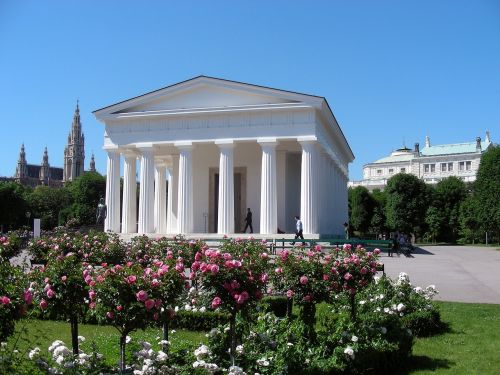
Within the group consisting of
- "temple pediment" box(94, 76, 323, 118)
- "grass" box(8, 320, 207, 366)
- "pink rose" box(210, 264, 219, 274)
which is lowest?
"grass" box(8, 320, 207, 366)

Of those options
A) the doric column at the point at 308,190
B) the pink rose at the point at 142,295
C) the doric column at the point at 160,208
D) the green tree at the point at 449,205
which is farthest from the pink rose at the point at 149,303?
the green tree at the point at 449,205

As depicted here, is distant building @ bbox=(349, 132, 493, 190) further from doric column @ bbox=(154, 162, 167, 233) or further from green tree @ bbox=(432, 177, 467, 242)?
doric column @ bbox=(154, 162, 167, 233)

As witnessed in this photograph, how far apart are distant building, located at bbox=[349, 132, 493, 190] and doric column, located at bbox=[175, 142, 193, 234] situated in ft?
310

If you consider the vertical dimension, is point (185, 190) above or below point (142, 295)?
above

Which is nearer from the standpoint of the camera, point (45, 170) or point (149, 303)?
point (149, 303)

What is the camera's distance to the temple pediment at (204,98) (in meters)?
35.7

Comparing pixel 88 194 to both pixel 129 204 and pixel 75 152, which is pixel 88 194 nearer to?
pixel 129 204

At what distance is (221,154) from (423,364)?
27913 mm

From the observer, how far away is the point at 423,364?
976 centimetres

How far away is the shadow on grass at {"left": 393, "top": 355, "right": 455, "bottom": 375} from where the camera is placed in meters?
9.45

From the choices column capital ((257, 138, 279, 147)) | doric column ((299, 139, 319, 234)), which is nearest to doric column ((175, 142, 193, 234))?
column capital ((257, 138, 279, 147))


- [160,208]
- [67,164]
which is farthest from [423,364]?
[67,164]

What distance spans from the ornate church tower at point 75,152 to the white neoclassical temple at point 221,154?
498ft

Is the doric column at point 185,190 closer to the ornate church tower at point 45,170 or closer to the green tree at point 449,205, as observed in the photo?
the green tree at point 449,205
